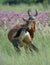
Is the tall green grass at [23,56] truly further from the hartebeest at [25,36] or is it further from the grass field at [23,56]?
the hartebeest at [25,36]

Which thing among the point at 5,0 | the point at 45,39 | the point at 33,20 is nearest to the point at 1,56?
the point at 33,20

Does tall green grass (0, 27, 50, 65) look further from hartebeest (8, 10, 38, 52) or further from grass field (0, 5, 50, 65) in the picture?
hartebeest (8, 10, 38, 52)

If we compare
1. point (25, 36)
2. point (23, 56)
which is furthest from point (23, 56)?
point (25, 36)

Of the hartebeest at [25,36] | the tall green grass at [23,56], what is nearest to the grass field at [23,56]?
the tall green grass at [23,56]

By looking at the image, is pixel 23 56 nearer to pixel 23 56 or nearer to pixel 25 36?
pixel 23 56

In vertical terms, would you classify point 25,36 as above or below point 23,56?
below

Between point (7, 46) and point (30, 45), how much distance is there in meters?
0.93

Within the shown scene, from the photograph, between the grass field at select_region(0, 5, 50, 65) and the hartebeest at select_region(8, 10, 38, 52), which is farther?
the hartebeest at select_region(8, 10, 38, 52)

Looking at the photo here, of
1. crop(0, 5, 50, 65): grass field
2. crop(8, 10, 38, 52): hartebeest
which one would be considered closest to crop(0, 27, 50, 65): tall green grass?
crop(0, 5, 50, 65): grass field

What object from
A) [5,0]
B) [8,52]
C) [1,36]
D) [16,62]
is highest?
[16,62]

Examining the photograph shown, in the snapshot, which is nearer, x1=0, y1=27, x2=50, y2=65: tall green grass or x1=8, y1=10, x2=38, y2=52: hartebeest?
x1=0, y1=27, x2=50, y2=65: tall green grass

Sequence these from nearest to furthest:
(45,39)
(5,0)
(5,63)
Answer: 1. (5,63)
2. (45,39)
3. (5,0)

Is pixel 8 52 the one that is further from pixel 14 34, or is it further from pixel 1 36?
pixel 1 36

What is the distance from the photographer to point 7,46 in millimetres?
11008
